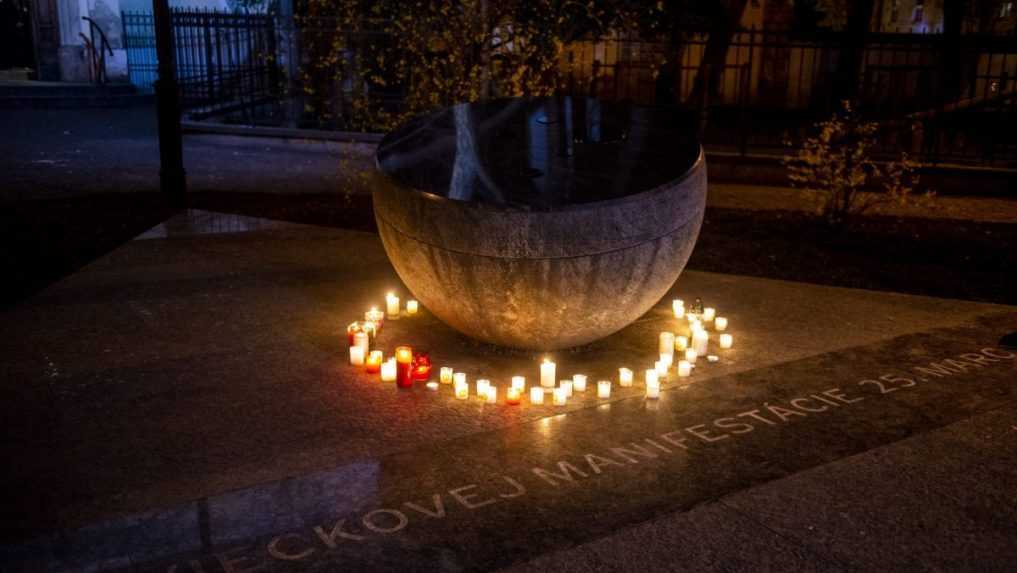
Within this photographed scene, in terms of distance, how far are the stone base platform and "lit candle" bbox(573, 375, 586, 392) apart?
139 millimetres

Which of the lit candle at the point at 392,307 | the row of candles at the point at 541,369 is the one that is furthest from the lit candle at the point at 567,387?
the lit candle at the point at 392,307

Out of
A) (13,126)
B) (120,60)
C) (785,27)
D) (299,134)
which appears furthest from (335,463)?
(785,27)

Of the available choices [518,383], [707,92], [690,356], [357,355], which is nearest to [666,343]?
[690,356]

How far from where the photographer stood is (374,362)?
5.80 metres

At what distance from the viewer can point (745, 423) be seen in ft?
16.9

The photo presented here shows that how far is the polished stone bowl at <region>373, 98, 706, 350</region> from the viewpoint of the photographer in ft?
17.4

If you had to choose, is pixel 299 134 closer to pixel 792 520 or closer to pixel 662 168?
pixel 662 168

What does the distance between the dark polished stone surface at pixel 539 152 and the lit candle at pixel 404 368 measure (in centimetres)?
97

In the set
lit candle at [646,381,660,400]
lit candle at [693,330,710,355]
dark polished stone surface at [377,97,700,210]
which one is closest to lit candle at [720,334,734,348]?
lit candle at [693,330,710,355]

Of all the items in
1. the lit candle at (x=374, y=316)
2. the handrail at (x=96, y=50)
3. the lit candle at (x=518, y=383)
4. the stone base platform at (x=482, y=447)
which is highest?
the handrail at (x=96, y=50)

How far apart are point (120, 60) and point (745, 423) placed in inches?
860

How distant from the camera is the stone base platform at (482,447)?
387cm

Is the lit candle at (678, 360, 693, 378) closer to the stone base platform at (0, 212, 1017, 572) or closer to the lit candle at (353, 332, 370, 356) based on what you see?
the stone base platform at (0, 212, 1017, 572)

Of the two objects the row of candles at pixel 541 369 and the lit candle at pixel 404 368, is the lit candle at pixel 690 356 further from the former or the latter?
the lit candle at pixel 404 368
